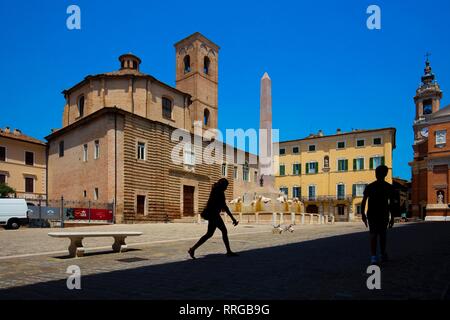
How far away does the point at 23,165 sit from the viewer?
3759cm

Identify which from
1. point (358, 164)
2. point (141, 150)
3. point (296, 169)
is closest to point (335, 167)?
point (358, 164)

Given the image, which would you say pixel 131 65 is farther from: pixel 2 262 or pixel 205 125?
pixel 2 262

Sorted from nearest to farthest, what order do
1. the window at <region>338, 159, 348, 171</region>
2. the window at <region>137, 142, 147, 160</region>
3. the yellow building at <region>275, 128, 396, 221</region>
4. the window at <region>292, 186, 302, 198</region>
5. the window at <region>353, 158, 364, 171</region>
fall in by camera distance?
the window at <region>137, 142, 147, 160</region>, the yellow building at <region>275, 128, 396, 221</region>, the window at <region>353, 158, 364, 171</region>, the window at <region>338, 159, 348, 171</region>, the window at <region>292, 186, 302, 198</region>

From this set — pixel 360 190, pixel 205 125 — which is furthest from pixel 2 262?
pixel 360 190

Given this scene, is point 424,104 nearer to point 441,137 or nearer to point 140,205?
point 441,137

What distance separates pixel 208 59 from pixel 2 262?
39385mm

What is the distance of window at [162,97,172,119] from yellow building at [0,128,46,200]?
13446mm

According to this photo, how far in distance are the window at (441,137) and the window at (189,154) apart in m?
30.1

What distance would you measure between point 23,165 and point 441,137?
4723cm

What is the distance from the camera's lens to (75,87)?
1439 inches

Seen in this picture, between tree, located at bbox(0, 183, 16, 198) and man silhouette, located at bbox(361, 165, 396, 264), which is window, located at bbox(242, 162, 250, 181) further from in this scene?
man silhouette, located at bbox(361, 165, 396, 264)

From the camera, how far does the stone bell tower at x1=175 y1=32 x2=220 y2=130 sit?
138 feet

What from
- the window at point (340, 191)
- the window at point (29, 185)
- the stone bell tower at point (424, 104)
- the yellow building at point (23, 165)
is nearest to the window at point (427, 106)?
the stone bell tower at point (424, 104)

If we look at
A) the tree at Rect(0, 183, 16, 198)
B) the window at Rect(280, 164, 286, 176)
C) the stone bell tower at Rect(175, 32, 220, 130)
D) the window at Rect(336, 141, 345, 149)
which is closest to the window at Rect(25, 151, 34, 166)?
the tree at Rect(0, 183, 16, 198)
